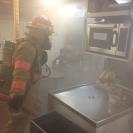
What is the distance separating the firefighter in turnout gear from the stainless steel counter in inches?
13.6

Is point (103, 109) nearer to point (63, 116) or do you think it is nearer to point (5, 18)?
point (63, 116)

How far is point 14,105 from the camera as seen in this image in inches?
71.7

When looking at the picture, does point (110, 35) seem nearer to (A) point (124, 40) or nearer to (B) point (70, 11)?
(A) point (124, 40)

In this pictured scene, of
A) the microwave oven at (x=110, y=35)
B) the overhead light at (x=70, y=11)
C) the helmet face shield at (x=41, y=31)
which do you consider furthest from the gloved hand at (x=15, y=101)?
the overhead light at (x=70, y=11)

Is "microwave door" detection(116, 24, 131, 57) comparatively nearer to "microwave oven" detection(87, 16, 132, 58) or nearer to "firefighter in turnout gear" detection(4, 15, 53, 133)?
"microwave oven" detection(87, 16, 132, 58)

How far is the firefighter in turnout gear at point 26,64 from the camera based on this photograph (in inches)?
68.7

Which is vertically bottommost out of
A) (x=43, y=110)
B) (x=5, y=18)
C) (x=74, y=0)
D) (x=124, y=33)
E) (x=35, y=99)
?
(x=43, y=110)

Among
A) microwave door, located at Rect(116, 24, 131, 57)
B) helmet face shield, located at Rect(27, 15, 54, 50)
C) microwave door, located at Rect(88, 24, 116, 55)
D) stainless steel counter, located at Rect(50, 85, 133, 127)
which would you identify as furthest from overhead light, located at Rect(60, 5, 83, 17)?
microwave door, located at Rect(116, 24, 131, 57)

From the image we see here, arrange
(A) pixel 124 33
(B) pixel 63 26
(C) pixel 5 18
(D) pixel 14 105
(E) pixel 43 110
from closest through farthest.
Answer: (A) pixel 124 33
(D) pixel 14 105
(E) pixel 43 110
(C) pixel 5 18
(B) pixel 63 26

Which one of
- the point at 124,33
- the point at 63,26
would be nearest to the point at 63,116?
the point at 124,33

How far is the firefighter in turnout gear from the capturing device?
5.73 feet

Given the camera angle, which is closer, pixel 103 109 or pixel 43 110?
pixel 103 109

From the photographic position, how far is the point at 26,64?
5.78ft

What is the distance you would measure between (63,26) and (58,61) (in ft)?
2.08
